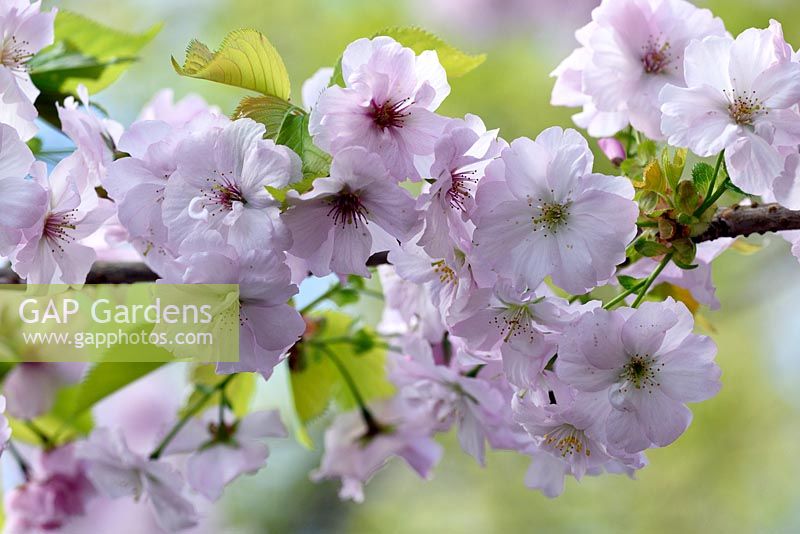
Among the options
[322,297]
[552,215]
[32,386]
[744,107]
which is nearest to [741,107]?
[744,107]

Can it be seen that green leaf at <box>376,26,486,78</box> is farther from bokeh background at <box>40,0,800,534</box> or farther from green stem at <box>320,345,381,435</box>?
bokeh background at <box>40,0,800,534</box>

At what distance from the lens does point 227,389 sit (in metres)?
0.70

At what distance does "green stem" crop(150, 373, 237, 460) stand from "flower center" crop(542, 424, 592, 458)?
264mm

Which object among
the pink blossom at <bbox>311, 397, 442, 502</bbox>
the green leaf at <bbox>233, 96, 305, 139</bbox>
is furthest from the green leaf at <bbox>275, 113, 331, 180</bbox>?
the pink blossom at <bbox>311, 397, 442, 502</bbox>

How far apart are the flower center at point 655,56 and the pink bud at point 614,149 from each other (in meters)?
0.05

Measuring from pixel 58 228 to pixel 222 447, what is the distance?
250 millimetres

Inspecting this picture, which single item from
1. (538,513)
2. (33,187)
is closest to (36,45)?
(33,187)

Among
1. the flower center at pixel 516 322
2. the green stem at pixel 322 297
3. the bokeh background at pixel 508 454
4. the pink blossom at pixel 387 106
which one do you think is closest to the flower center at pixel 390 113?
the pink blossom at pixel 387 106

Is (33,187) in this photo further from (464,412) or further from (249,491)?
(249,491)

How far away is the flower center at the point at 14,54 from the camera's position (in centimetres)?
48

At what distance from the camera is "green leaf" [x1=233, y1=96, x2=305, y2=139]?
0.44m

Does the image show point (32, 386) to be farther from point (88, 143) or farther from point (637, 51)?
point (637, 51)

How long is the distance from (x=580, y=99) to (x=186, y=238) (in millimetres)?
279

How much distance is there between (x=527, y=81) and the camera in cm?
184
